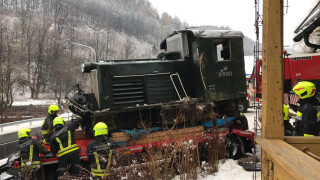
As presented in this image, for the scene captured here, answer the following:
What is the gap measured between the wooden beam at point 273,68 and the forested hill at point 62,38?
76.4ft

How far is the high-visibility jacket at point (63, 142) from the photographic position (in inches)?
222

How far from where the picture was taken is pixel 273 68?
231 cm

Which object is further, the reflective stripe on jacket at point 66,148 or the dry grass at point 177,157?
the reflective stripe on jacket at point 66,148

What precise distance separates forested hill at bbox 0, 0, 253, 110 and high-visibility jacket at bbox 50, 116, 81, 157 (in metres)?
18.4

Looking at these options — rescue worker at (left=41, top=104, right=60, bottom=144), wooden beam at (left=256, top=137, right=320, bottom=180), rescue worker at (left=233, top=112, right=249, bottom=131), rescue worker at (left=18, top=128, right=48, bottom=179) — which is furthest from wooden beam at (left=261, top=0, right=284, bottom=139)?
rescue worker at (left=41, top=104, right=60, bottom=144)

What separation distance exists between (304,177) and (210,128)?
5.68 m

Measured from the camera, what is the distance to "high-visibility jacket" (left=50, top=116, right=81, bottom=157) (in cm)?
564

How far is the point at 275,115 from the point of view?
231 cm

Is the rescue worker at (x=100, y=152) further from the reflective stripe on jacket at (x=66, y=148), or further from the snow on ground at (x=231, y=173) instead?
the snow on ground at (x=231, y=173)

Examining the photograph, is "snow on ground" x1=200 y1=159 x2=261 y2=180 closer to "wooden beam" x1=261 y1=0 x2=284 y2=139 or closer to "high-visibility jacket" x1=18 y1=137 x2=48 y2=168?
"high-visibility jacket" x1=18 y1=137 x2=48 y2=168

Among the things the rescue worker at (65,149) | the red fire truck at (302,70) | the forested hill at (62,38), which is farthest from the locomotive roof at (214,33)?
the forested hill at (62,38)

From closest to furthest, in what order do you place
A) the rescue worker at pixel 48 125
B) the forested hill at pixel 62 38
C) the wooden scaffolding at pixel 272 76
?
the wooden scaffolding at pixel 272 76
the rescue worker at pixel 48 125
the forested hill at pixel 62 38

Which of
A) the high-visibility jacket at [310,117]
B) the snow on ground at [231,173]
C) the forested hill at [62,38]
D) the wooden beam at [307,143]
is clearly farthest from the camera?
the forested hill at [62,38]

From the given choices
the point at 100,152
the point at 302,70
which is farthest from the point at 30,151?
the point at 302,70
